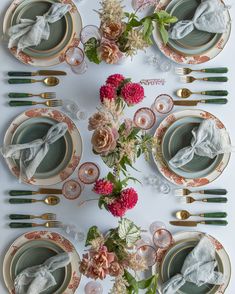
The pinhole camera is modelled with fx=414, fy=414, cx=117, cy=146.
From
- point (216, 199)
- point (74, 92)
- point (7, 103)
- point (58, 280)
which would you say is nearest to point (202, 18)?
point (74, 92)

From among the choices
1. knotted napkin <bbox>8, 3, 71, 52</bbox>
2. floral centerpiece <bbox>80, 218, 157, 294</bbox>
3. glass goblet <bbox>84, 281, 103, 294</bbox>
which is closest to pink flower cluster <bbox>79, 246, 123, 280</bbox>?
floral centerpiece <bbox>80, 218, 157, 294</bbox>

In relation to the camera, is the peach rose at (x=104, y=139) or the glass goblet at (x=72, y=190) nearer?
the peach rose at (x=104, y=139)

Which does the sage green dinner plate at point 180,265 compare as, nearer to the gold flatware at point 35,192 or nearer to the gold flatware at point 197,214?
the gold flatware at point 197,214

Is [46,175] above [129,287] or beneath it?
above

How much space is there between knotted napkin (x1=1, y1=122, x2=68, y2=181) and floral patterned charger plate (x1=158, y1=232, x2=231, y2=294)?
66 centimetres

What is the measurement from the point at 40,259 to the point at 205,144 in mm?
869

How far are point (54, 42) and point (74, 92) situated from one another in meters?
0.23

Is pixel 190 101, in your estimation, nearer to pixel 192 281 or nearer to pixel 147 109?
pixel 147 109

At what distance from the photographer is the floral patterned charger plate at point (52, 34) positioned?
1808 millimetres

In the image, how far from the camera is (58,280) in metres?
1.79

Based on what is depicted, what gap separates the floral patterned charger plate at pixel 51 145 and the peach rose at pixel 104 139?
38cm

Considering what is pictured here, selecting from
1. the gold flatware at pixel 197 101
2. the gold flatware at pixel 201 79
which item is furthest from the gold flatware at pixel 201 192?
the gold flatware at pixel 201 79

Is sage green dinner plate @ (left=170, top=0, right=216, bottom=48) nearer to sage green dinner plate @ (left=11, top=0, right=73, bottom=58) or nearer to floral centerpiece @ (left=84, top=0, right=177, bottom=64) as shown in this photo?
floral centerpiece @ (left=84, top=0, right=177, bottom=64)

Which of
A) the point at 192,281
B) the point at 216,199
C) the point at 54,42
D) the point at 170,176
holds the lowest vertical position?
the point at 192,281
